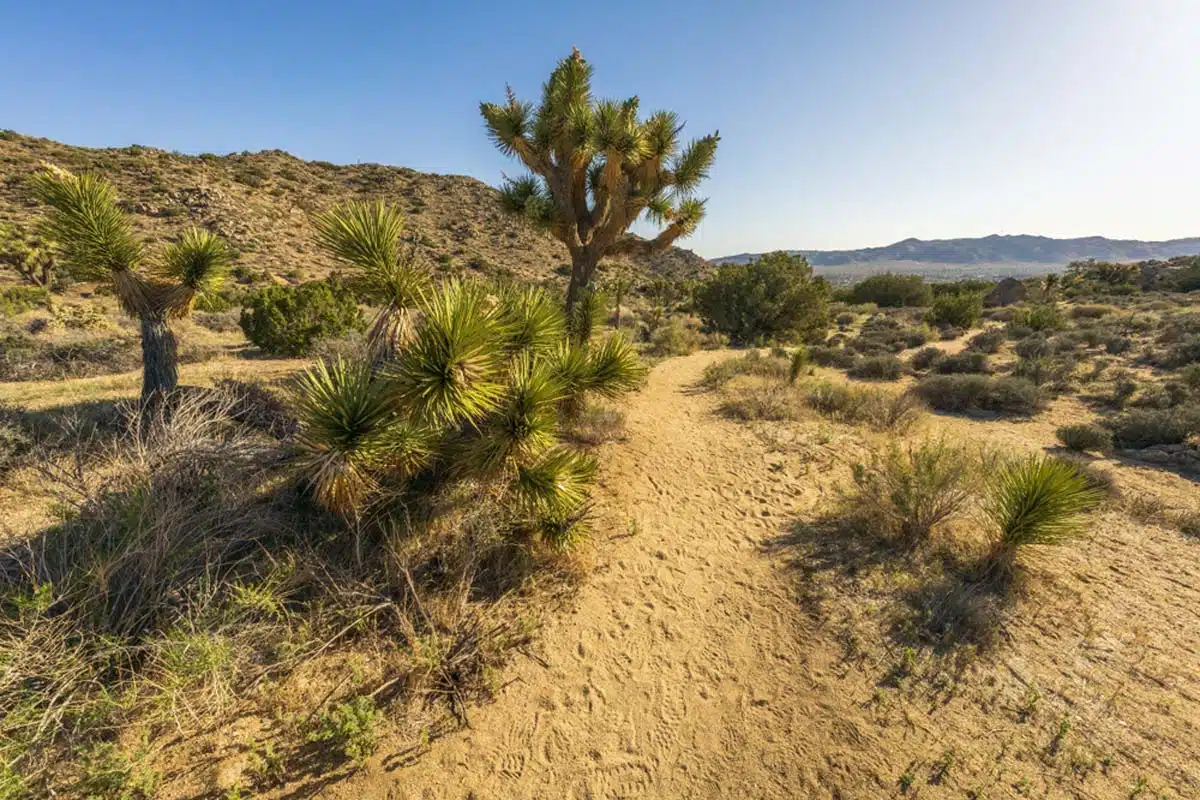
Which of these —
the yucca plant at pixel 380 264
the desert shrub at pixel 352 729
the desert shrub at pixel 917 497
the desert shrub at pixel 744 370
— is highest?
the yucca plant at pixel 380 264

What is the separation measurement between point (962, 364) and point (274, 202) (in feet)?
139

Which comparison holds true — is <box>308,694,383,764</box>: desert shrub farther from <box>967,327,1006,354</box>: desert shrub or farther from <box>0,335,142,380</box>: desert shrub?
<box>967,327,1006,354</box>: desert shrub

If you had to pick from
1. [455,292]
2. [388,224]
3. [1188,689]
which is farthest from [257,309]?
[1188,689]

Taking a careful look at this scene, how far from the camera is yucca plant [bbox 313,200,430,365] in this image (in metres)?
4.01

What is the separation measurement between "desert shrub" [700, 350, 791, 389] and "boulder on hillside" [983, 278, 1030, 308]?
2530 cm

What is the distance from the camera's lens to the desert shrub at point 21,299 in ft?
39.7

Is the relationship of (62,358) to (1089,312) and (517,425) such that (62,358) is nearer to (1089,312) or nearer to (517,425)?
(517,425)

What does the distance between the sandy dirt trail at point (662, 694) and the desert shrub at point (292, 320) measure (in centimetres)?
949

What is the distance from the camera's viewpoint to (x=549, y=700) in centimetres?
336

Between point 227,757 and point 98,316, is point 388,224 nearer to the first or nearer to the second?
point 227,757

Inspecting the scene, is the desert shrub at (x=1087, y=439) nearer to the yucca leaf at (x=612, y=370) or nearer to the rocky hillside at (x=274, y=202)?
the yucca leaf at (x=612, y=370)

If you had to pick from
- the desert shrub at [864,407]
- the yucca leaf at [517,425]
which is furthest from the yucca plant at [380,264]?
the desert shrub at [864,407]

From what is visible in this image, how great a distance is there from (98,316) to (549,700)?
57.1ft

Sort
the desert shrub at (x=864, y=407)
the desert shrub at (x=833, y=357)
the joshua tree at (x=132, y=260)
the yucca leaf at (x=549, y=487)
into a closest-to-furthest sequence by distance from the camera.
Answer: the yucca leaf at (x=549, y=487) < the joshua tree at (x=132, y=260) < the desert shrub at (x=864, y=407) < the desert shrub at (x=833, y=357)
